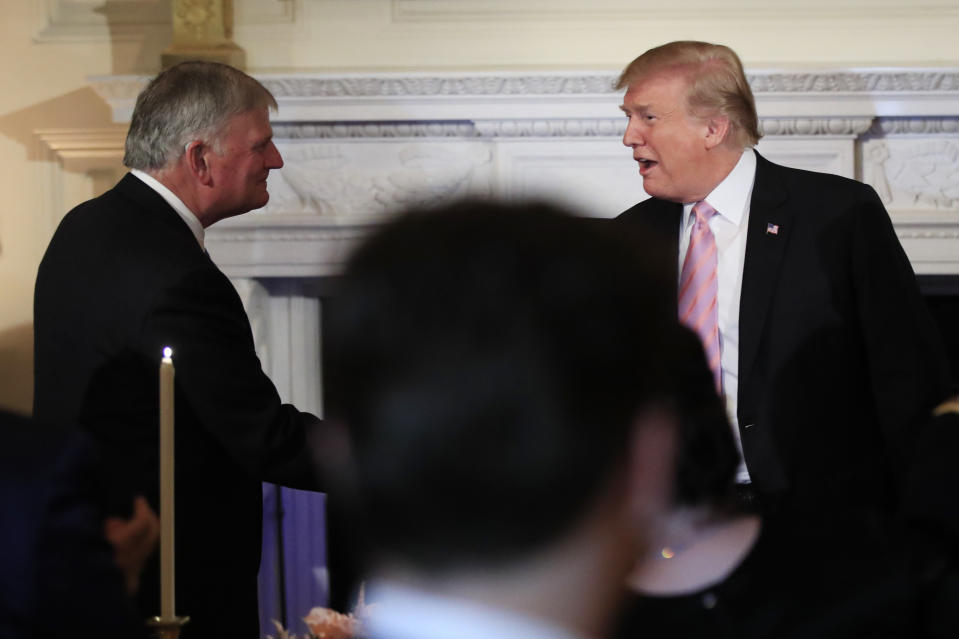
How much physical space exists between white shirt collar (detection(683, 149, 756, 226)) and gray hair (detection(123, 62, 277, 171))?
0.98 meters

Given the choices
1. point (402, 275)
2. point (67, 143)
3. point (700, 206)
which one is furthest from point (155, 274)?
point (67, 143)

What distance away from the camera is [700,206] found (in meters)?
2.32

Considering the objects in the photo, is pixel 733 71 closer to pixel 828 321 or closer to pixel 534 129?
pixel 828 321

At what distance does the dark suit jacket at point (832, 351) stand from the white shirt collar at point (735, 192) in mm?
88

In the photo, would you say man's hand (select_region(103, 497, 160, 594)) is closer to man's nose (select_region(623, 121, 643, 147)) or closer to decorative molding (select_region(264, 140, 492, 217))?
man's nose (select_region(623, 121, 643, 147))

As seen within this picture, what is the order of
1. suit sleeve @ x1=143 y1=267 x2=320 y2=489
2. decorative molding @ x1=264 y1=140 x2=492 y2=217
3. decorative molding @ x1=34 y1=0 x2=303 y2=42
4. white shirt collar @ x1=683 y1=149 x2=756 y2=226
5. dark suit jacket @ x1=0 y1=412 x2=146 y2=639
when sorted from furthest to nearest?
decorative molding @ x1=34 y1=0 x2=303 y2=42 → decorative molding @ x1=264 y1=140 x2=492 y2=217 → white shirt collar @ x1=683 y1=149 x2=756 y2=226 → suit sleeve @ x1=143 y1=267 x2=320 y2=489 → dark suit jacket @ x1=0 y1=412 x2=146 y2=639

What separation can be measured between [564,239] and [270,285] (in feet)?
9.53

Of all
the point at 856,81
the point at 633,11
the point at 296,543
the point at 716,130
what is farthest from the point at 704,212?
the point at 296,543

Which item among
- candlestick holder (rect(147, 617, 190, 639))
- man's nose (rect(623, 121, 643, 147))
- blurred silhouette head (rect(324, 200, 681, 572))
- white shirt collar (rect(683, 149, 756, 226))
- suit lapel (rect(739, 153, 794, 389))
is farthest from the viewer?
man's nose (rect(623, 121, 643, 147))

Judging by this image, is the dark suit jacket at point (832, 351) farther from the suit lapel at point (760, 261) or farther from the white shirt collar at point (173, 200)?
the white shirt collar at point (173, 200)

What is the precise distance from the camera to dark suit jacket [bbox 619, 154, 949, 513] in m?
2.06

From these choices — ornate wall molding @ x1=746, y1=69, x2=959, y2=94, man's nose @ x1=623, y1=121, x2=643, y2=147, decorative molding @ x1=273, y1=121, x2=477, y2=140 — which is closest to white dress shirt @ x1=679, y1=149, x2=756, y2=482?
man's nose @ x1=623, y1=121, x2=643, y2=147

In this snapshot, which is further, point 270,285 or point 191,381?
point 270,285

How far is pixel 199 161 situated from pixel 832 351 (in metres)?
1.28
